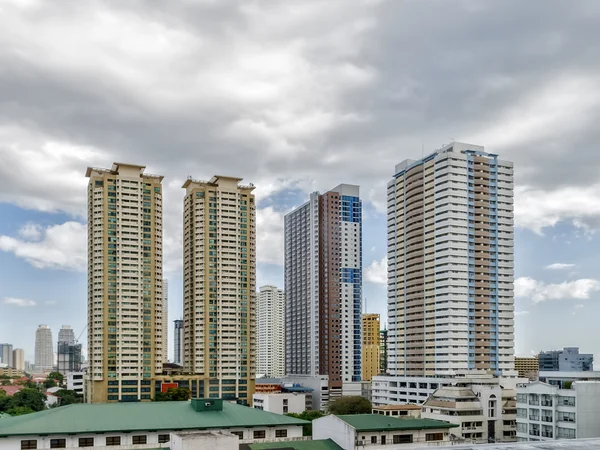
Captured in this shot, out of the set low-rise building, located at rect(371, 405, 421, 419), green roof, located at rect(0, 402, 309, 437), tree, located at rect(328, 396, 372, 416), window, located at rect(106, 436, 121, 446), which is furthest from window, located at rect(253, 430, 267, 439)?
tree, located at rect(328, 396, 372, 416)

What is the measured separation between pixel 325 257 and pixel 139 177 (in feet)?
204

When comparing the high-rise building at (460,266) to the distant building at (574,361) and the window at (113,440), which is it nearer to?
the distant building at (574,361)

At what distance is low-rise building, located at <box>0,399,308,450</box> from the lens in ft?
164

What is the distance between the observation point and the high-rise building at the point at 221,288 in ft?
423

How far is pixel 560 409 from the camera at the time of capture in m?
70.0

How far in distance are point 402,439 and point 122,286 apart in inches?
3131

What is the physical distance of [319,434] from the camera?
5806 cm

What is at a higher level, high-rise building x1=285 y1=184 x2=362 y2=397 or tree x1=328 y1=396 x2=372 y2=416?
high-rise building x1=285 y1=184 x2=362 y2=397

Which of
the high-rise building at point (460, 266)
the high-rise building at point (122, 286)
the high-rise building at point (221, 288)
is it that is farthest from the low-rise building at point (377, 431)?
the high-rise building at point (221, 288)

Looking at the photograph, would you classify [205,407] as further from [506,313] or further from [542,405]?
[506,313]

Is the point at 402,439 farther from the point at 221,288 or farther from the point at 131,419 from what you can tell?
the point at 221,288

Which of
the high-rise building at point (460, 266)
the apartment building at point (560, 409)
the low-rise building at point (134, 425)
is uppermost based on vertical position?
the high-rise building at point (460, 266)

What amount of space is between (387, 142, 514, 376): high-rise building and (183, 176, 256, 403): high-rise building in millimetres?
33635

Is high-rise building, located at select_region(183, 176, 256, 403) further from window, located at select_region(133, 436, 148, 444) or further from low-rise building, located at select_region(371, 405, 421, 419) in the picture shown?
window, located at select_region(133, 436, 148, 444)
